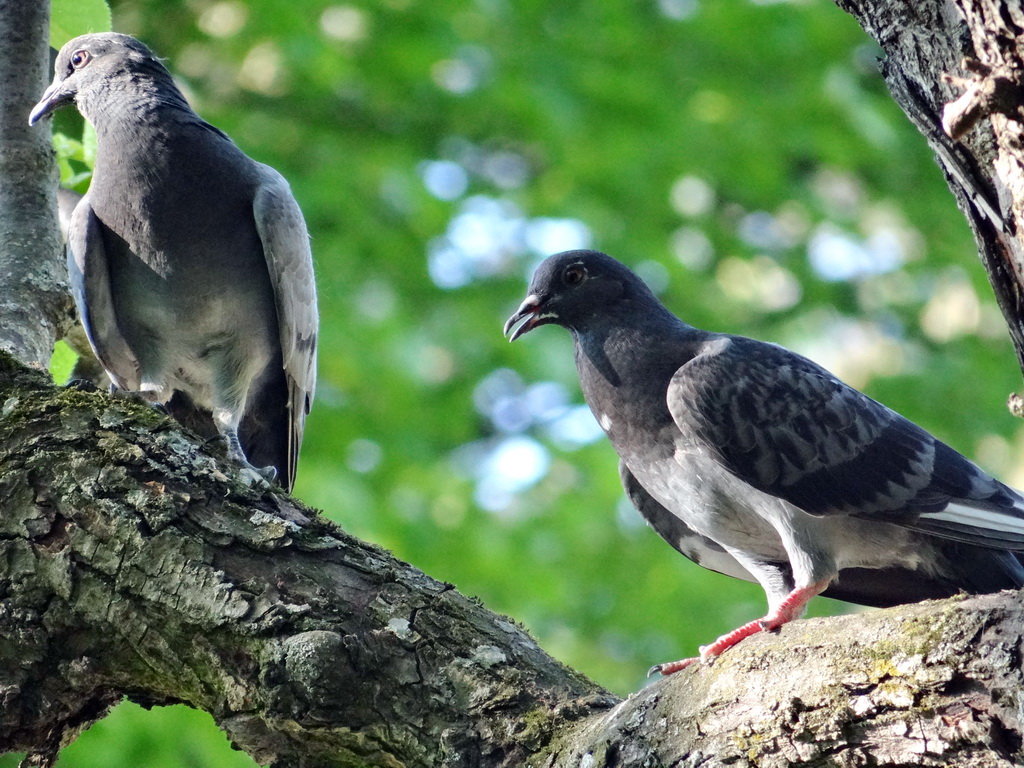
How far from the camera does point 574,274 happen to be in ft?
16.3

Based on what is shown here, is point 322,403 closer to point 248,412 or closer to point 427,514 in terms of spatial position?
point 427,514

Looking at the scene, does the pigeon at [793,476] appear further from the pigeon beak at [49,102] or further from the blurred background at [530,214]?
the blurred background at [530,214]

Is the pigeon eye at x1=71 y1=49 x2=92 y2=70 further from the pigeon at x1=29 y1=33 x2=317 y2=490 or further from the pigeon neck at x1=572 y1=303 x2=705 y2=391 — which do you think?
the pigeon neck at x1=572 y1=303 x2=705 y2=391

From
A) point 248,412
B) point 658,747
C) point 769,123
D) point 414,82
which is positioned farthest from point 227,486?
point 769,123

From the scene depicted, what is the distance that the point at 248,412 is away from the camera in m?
5.64

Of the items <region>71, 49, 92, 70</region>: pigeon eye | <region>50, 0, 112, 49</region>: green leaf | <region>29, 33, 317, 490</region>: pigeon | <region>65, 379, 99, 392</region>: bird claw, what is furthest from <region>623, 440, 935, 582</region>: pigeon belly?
<region>71, 49, 92, 70</region>: pigeon eye

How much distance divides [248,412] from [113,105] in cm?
154

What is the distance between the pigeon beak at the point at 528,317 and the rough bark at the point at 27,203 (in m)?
1.79

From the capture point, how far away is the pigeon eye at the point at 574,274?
4.95 metres

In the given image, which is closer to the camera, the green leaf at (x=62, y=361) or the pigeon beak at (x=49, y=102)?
the pigeon beak at (x=49, y=102)

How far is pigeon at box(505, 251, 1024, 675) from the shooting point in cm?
401

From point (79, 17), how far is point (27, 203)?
39.3 inches

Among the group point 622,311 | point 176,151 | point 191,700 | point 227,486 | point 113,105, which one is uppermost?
point 113,105

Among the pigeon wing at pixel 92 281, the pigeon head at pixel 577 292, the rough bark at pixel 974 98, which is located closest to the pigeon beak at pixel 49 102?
the pigeon wing at pixel 92 281
